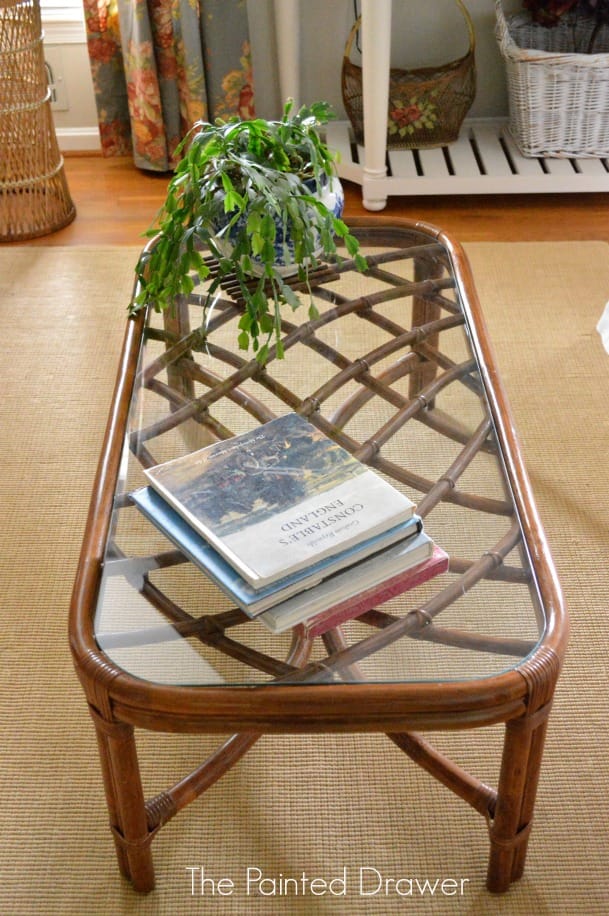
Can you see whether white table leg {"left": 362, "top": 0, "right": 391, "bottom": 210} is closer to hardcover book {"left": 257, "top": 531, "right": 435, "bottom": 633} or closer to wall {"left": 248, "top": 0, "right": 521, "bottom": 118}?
wall {"left": 248, "top": 0, "right": 521, "bottom": 118}

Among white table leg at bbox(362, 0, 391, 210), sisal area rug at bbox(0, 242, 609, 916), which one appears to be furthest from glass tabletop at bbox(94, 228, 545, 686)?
white table leg at bbox(362, 0, 391, 210)

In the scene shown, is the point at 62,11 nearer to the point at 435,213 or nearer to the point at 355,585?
the point at 435,213

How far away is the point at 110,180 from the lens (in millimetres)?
2971

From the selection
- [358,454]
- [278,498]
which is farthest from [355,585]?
[358,454]

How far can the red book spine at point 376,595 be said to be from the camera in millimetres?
1009

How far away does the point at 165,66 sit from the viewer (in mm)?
2777

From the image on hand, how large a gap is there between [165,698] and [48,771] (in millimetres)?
515

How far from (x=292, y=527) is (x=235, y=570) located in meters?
0.07

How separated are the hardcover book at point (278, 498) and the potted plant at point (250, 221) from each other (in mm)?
227

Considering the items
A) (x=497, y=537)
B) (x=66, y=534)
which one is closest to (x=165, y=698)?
(x=497, y=537)

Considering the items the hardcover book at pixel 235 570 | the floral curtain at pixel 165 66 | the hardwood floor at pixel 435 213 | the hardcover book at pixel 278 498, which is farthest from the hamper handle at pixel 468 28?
the hardcover book at pixel 235 570

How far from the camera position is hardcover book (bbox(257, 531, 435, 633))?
1.00 m

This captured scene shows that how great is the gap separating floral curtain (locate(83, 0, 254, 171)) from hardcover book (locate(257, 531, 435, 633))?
6.61ft

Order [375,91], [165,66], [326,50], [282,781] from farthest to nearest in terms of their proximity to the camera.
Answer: [326,50] → [165,66] → [375,91] → [282,781]
